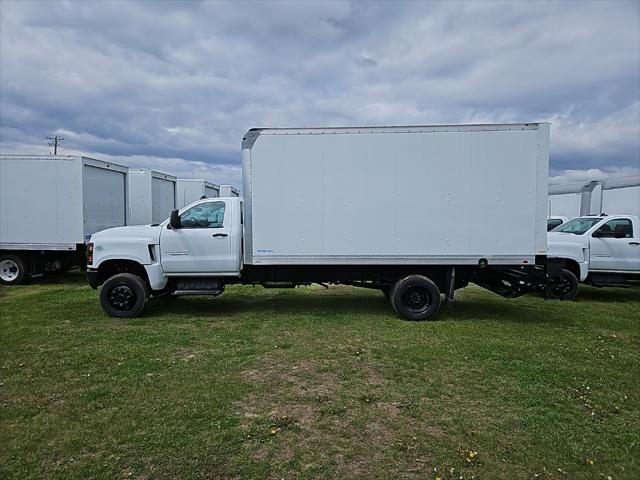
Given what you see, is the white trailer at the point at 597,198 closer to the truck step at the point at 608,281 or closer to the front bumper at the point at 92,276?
the truck step at the point at 608,281

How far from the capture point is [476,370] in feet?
18.1

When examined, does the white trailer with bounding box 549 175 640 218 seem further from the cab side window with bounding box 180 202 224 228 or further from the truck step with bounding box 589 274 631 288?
the cab side window with bounding box 180 202 224 228

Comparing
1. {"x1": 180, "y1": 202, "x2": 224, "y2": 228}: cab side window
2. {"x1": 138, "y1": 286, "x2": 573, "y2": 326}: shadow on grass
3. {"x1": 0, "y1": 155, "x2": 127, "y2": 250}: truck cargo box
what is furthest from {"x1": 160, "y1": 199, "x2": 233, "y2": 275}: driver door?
{"x1": 0, "y1": 155, "x2": 127, "y2": 250}: truck cargo box

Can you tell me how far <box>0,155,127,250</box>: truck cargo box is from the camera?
37.6 feet

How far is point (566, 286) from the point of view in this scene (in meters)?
10.3

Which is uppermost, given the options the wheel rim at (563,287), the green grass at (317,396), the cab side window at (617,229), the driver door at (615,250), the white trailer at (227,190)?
the white trailer at (227,190)

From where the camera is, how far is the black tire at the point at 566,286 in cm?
1017

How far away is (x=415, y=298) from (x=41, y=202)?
31.1 ft

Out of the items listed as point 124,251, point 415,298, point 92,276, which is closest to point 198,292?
point 124,251

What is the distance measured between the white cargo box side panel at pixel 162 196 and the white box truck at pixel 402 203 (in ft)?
27.6

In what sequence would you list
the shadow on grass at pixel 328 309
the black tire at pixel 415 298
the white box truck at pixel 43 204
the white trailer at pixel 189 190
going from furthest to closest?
Answer: the white trailer at pixel 189 190, the white box truck at pixel 43 204, the shadow on grass at pixel 328 309, the black tire at pixel 415 298

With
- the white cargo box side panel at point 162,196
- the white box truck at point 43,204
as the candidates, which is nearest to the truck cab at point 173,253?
the white box truck at point 43,204

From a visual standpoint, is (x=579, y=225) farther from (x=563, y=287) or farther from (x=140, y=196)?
(x=140, y=196)

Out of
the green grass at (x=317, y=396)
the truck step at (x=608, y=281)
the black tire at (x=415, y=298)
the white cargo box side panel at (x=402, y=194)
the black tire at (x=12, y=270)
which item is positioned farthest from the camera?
the black tire at (x=12, y=270)
